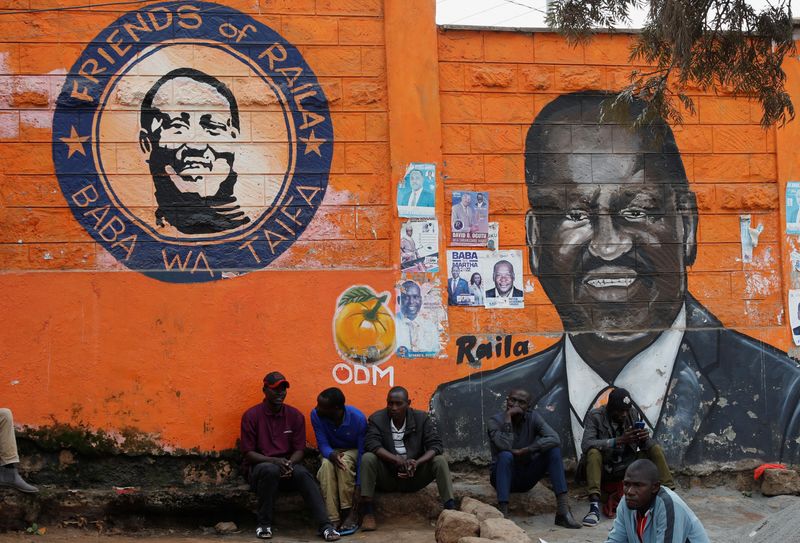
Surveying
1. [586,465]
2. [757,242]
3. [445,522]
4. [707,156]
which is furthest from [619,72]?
[445,522]

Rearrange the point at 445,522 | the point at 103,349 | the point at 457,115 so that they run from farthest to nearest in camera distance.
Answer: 1. the point at 457,115
2. the point at 103,349
3. the point at 445,522

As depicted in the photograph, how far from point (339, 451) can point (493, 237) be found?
241 cm

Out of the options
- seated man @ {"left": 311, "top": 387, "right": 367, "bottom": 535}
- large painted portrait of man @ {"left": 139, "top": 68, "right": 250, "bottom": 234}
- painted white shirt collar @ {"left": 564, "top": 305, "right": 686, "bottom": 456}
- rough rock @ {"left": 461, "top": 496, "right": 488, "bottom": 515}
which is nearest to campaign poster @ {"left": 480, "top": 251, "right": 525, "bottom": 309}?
painted white shirt collar @ {"left": 564, "top": 305, "right": 686, "bottom": 456}

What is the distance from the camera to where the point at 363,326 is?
8.84 metres

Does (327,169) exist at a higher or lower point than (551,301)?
higher

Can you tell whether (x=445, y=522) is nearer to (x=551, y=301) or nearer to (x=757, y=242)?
(x=551, y=301)

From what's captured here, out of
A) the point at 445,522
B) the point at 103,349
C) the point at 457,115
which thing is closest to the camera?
the point at 445,522

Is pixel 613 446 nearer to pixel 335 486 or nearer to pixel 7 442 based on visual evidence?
pixel 335 486

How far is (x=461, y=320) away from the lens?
9.00m

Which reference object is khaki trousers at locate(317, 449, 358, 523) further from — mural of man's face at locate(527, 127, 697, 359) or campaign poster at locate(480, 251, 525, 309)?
mural of man's face at locate(527, 127, 697, 359)

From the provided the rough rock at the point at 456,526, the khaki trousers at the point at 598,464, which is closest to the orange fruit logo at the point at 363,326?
the rough rock at the point at 456,526

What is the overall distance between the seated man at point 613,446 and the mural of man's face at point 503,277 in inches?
52.8

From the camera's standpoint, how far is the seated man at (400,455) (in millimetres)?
8180

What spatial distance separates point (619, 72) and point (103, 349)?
17.8 ft
